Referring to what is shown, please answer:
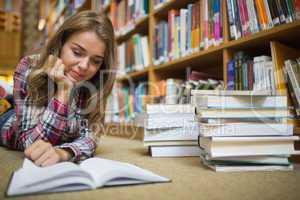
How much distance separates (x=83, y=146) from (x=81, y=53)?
1.17 feet

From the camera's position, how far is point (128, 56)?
85.0 inches

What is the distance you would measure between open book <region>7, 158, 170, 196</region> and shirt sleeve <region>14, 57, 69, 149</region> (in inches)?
14.0

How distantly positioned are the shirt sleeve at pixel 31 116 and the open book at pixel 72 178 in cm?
36

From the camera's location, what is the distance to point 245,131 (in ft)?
2.47

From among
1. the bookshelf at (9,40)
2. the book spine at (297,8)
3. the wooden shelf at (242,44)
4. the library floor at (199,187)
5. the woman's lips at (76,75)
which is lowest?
the library floor at (199,187)

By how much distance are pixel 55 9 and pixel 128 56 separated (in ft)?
8.64

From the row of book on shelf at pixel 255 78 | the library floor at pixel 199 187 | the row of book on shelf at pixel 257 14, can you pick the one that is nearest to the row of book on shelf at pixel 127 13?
the row of book on shelf at pixel 255 78

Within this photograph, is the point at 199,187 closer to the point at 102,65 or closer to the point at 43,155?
the point at 43,155

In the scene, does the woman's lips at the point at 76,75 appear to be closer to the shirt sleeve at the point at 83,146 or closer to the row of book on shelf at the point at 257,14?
the shirt sleeve at the point at 83,146

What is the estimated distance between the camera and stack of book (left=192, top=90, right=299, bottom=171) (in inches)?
28.9

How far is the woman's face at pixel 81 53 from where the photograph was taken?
1005 mm

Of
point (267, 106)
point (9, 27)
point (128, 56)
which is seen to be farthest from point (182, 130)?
point (9, 27)

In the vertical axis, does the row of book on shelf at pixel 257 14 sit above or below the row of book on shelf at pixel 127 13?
below

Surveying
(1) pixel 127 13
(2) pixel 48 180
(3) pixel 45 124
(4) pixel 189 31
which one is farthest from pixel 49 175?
(1) pixel 127 13
